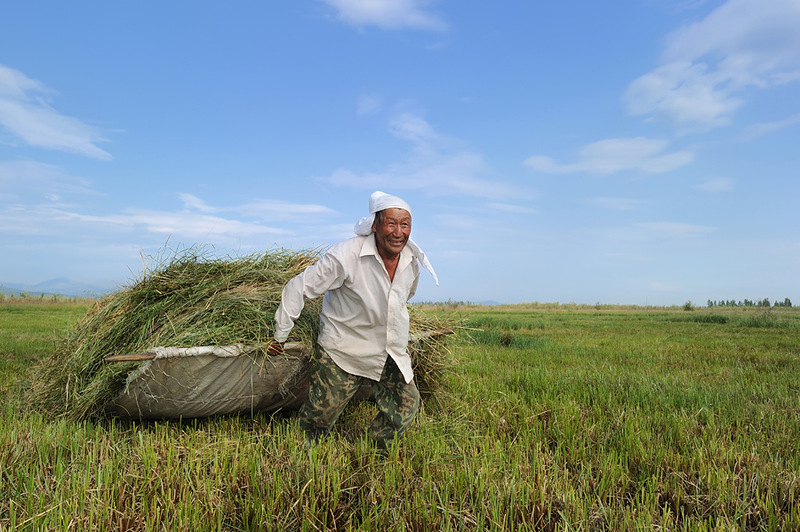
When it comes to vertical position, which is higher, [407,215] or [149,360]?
[407,215]

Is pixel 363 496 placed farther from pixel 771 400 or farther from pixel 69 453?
pixel 771 400

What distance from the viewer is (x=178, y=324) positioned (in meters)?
3.86

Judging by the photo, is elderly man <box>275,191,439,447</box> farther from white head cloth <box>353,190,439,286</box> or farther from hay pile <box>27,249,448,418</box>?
hay pile <box>27,249,448,418</box>

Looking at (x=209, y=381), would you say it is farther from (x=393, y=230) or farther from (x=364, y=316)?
(x=393, y=230)

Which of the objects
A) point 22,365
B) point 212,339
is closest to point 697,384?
point 212,339

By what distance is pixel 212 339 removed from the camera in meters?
3.60

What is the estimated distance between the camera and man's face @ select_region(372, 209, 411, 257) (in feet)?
10.6

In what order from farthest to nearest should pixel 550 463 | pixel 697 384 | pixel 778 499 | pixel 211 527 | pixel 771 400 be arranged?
pixel 697 384 → pixel 771 400 → pixel 550 463 → pixel 778 499 → pixel 211 527

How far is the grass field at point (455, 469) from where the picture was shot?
226 centimetres

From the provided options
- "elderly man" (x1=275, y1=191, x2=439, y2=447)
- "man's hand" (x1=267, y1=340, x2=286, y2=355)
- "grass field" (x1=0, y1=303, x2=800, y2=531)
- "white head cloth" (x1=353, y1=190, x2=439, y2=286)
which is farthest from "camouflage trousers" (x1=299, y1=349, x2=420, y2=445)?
"white head cloth" (x1=353, y1=190, x2=439, y2=286)

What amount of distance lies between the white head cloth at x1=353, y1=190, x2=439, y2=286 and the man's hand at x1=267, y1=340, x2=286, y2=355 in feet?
3.06

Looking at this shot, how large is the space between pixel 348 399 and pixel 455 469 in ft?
3.37

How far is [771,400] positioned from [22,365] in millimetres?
8651

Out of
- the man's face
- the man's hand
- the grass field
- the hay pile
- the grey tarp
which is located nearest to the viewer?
the grass field
